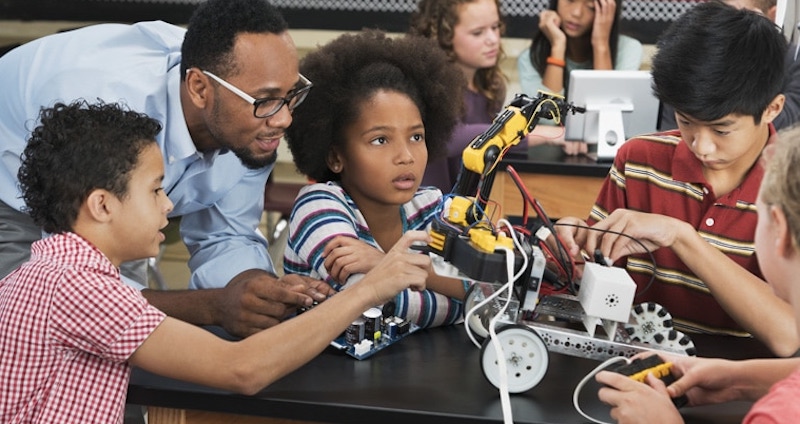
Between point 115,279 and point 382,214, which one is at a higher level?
point 115,279

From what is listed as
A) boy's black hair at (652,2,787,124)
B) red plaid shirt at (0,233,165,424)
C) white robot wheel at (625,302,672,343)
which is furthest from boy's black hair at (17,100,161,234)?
boy's black hair at (652,2,787,124)

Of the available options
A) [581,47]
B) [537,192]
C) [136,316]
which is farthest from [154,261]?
A: [136,316]

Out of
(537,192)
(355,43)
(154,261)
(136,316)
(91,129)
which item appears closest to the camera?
(136,316)

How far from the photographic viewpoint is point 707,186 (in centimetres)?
193

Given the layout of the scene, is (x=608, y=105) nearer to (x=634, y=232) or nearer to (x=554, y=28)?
(x=554, y=28)

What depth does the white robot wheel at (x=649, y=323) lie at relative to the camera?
164cm

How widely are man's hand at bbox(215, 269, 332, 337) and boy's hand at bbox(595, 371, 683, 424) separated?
53 centimetres

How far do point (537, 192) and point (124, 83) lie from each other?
1768mm

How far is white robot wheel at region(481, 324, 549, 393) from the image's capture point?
1512 millimetres

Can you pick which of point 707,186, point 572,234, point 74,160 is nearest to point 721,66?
point 707,186

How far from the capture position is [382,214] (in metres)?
2.04

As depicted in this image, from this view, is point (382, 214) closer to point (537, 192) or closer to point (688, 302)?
point (688, 302)

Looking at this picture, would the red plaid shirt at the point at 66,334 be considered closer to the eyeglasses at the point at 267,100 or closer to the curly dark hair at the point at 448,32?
the eyeglasses at the point at 267,100

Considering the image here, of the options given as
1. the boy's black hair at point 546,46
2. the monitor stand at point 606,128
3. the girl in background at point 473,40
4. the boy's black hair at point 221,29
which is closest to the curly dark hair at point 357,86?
the boy's black hair at point 221,29
